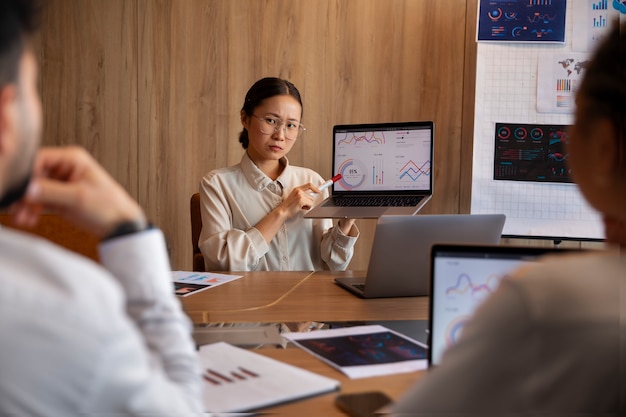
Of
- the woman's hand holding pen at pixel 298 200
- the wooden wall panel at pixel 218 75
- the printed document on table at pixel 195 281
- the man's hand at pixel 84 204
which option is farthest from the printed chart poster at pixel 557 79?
the man's hand at pixel 84 204

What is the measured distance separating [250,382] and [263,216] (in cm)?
148

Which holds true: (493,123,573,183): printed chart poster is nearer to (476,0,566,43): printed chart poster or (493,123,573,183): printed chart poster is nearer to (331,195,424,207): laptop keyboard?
(476,0,566,43): printed chart poster

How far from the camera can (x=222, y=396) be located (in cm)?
105

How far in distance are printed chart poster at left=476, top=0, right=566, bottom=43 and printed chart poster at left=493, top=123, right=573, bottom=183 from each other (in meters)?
0.41

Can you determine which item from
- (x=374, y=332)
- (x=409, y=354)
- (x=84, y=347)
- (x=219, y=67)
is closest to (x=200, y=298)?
(x=374, y=332)

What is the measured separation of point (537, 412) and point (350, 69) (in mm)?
2867

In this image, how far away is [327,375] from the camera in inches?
47.4

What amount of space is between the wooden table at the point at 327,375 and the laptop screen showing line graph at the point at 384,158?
1.34 metres

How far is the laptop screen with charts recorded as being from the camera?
2527mm

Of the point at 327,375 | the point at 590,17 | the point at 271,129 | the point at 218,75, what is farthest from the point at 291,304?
the point at 590,17

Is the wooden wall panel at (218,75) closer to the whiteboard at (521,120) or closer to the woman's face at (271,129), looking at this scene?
the whiteboard at (521,120)

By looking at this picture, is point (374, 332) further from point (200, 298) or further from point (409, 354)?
point (200, 298)

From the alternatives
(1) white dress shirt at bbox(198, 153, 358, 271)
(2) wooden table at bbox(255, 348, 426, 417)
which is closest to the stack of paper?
(2) wooden table at bbox(255, 348, 426, 417)

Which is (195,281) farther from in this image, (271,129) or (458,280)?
(458,280)
